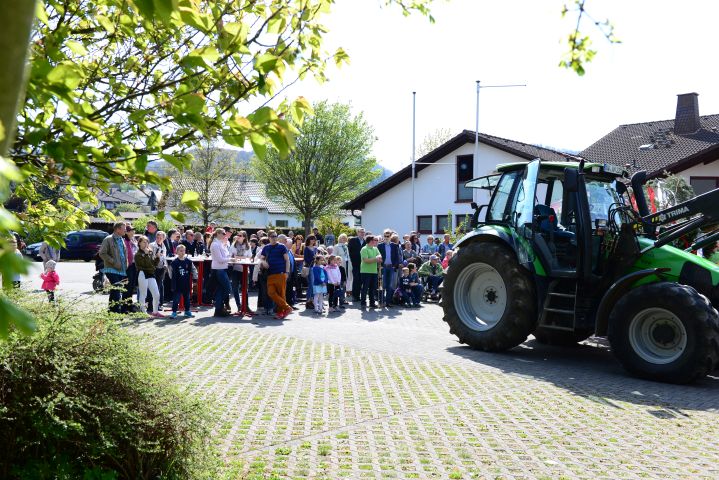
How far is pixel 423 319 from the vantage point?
15.0 meters

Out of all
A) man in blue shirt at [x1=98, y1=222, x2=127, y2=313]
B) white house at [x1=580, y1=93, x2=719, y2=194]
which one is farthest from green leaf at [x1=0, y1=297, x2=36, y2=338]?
white house at [x1=580, y1=93, x2=719, y2=194]

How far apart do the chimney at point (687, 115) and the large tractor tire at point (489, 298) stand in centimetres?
2920

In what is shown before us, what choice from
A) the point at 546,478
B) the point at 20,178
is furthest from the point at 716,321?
the point at 20,178

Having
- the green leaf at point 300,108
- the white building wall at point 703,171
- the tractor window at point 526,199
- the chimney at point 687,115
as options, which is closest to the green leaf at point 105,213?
the green leaf at point 300,108

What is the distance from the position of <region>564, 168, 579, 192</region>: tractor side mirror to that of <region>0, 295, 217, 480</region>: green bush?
6630mm

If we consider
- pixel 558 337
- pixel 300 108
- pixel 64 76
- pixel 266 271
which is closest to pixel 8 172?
pixel 64 76

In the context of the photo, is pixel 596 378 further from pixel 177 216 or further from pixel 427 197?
pixel 427 197

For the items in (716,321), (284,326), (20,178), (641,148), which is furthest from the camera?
(641,148)

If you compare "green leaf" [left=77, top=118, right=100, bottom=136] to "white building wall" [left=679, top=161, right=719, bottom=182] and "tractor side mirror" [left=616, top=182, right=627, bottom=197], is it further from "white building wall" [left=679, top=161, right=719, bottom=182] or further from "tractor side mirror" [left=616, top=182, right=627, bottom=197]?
"white building wall" [left=679, top=161, right=719, bottom=182]

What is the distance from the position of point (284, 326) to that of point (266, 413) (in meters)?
6.65

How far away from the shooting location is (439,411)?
22.2 feet

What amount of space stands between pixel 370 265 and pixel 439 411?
9.99 m

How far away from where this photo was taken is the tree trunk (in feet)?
4.24

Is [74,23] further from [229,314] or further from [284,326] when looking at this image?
[229,314]
